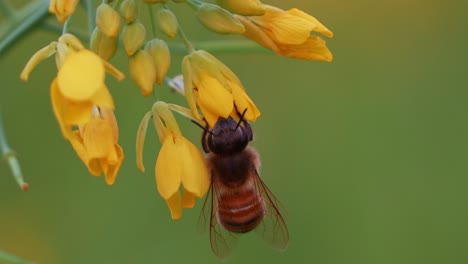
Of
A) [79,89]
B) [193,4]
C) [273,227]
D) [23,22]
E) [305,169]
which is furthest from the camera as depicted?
[305,169]

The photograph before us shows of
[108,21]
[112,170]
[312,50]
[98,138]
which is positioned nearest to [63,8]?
[108,21]

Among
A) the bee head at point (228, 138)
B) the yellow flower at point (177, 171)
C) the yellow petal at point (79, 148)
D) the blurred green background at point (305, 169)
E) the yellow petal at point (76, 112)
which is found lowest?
the blurred green background at point (305, 169)

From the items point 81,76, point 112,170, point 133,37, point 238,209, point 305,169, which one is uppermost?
point 81,76

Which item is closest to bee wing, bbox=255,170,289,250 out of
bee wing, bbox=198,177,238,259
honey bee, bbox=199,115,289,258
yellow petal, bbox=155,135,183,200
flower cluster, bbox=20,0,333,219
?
honey bee, bbox=199,115,289,258

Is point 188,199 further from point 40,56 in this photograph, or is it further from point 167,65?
point 40,56

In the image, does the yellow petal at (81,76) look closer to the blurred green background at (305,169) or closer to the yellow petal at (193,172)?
the yellow petal at (193,172)

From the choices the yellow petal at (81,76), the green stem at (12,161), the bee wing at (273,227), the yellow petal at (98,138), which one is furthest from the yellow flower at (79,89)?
the bee wing at (273,227)
